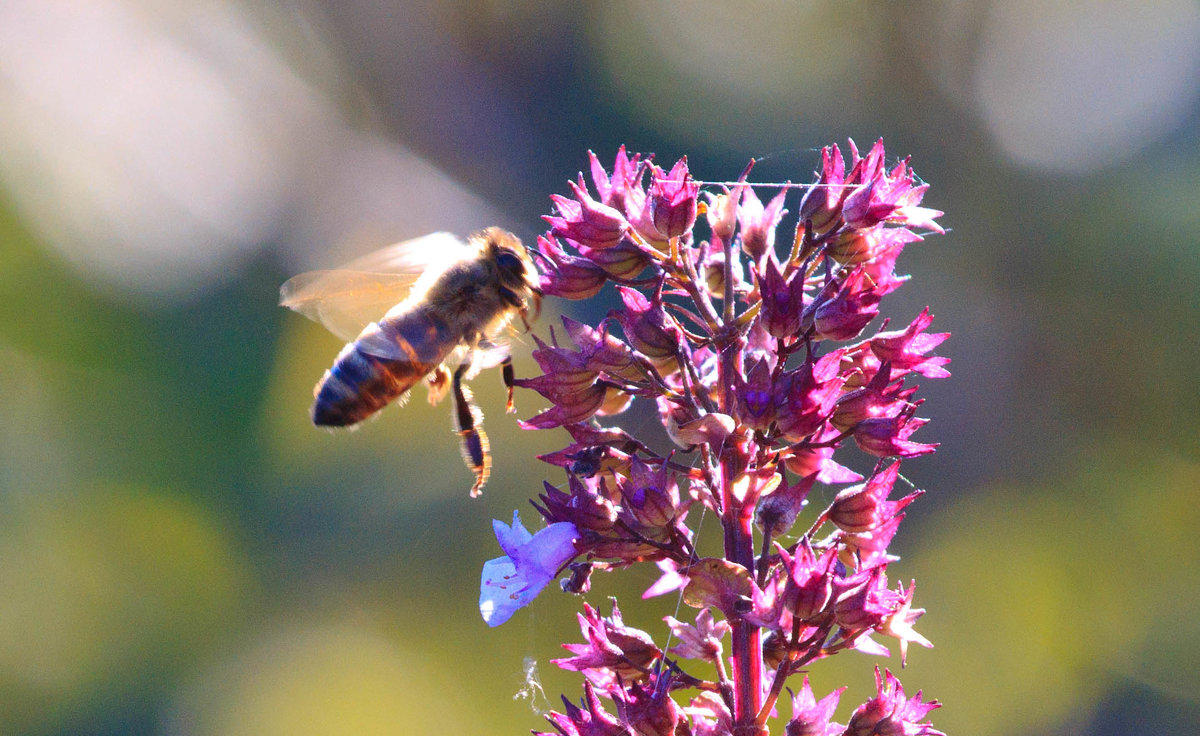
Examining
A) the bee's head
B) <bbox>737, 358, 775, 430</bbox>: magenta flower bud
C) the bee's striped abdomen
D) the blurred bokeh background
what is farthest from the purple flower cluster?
the blurred bokeh background

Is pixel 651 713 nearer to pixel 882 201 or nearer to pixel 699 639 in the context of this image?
pixel 699 639

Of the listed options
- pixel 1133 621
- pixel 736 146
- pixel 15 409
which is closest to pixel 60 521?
pixel 15 409

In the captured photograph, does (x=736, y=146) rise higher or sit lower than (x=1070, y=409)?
higher

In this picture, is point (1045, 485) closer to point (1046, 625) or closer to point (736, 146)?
point (1046, 625)

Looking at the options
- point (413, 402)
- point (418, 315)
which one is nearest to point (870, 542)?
point (418, 315)

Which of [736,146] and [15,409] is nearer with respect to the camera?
[15,409]

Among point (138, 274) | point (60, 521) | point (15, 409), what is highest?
point (138, 274)
